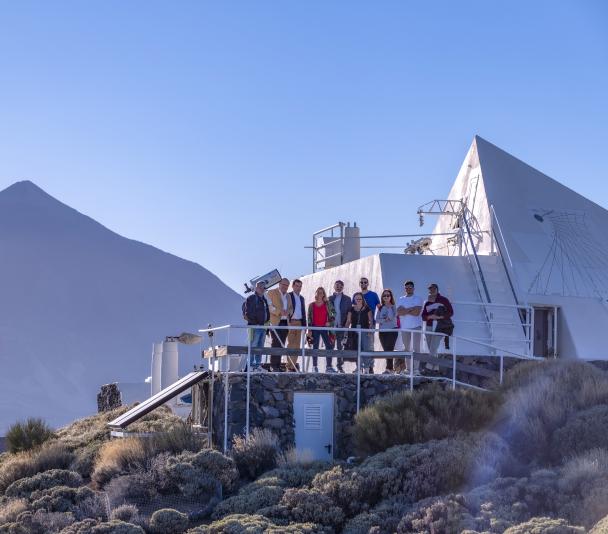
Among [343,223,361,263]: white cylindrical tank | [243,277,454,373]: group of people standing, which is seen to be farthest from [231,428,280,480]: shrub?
[343,223,361,263]: white cylindrical tank

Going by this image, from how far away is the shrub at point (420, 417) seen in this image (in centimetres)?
1694

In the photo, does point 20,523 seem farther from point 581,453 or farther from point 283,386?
point 581,453

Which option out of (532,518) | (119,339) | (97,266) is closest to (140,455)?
(532,518)

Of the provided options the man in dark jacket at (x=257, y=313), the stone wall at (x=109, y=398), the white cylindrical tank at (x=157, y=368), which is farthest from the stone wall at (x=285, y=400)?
the stone wall at (x=109, y=398)

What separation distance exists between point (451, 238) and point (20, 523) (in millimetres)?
12963

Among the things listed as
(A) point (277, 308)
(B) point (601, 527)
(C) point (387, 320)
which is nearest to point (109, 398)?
(A) point (277, 308)

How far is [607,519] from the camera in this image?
11992mm

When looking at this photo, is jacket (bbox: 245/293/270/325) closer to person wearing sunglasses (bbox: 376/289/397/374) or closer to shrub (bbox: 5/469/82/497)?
person wearing sunglasses (bbox: 376/289/397/374)

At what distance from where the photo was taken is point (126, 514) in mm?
15586

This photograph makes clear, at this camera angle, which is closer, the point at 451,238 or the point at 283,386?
the point at 283,386

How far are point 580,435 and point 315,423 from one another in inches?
173

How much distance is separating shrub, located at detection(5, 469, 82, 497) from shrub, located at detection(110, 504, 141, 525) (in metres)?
2.43

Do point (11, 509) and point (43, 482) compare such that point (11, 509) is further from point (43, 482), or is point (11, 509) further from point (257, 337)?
point (257, 337)

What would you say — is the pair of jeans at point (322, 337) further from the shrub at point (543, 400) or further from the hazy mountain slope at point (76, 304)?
the hazy mountain slope at point (76, 304)
